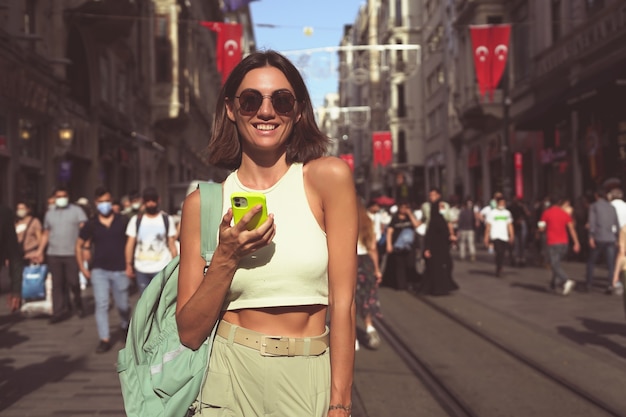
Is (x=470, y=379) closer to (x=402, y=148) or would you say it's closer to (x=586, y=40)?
(x=586, y=40)

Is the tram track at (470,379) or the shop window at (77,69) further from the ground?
the shop window at (77,69)

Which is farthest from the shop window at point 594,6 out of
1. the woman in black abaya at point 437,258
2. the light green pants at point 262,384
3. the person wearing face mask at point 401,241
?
the light green pants at point 262,384

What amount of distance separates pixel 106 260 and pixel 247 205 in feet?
23.2

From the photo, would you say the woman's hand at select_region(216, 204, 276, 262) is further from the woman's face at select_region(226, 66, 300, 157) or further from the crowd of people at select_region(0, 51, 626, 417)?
the woman's face at select_region(226, 66, 300, 157)

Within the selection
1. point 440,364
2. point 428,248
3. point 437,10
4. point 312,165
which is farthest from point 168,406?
point 437,10

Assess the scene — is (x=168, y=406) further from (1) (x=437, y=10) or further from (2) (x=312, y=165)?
(1) (x=437, y=10)

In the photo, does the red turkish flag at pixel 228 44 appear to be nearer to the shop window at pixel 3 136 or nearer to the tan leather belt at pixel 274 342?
the shop window at pixel 3 136

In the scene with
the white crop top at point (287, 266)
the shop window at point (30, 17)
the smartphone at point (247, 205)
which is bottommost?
the white crop top at point (287, 266)

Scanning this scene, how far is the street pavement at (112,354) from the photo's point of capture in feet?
19.1

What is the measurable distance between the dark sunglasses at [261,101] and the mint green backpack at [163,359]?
25 cm

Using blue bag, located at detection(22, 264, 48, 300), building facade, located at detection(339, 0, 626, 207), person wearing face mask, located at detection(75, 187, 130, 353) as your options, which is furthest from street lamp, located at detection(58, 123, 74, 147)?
person wearing face mask, located at detection(75, 187, 130, 353)

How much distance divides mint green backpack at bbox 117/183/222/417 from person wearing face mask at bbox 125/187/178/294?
6.49 metres

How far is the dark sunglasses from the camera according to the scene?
2244mm

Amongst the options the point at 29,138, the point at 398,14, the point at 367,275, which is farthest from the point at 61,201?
the point at 398,14
